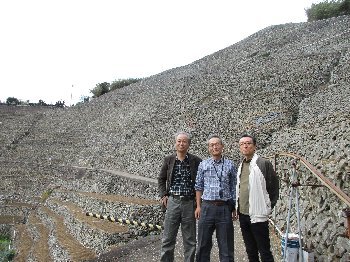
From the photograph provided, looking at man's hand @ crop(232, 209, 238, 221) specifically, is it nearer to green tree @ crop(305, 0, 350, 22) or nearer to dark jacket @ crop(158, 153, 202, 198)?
dark jacket @ crop(158, 153, 202, 198)

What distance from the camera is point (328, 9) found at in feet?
114

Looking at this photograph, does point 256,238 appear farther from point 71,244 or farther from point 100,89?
point 100,89

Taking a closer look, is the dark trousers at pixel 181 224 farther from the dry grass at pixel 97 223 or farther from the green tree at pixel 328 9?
the green tree at pixel 328 9

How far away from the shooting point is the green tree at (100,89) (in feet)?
146

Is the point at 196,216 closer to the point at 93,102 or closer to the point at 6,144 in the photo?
the point at 6,144

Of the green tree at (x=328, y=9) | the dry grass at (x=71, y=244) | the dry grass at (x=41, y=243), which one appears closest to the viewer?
the dry grass at (x=71, y=244)

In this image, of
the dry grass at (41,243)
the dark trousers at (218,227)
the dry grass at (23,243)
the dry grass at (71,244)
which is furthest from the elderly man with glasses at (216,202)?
the dry grass at (23,243)

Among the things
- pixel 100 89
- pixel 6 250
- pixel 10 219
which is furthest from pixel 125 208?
pixel 100 89

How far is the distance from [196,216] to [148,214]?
20.3 feet

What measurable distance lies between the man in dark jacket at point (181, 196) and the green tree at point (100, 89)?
1593 inches

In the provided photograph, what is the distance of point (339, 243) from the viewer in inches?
190

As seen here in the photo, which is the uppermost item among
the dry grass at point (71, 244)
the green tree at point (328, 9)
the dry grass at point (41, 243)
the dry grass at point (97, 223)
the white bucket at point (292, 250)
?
the green tree at point (328, 9)

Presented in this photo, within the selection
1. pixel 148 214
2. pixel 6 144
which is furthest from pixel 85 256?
pixel 6 144

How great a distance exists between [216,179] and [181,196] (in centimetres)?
58
